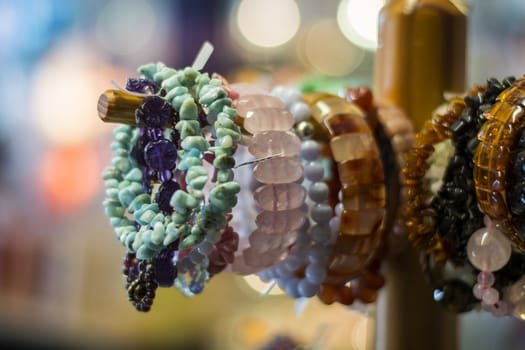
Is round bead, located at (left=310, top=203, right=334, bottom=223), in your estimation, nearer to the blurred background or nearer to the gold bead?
the gold bead

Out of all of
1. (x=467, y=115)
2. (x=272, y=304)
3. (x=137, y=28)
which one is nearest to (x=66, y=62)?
(x=137, y=28)

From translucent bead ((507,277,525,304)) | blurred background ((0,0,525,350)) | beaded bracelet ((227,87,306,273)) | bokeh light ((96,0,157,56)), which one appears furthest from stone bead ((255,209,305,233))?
bokeh light ((96,0,157,56))

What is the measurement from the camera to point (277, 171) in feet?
1.03

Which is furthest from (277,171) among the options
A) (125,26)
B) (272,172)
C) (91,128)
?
(125,26)

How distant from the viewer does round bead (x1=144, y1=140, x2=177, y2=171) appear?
0.30m

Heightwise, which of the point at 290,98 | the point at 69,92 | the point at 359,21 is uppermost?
the point at 359,21

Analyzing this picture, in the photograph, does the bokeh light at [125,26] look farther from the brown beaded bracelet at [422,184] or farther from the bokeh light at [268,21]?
the brown beaded bracelet at [422,184]

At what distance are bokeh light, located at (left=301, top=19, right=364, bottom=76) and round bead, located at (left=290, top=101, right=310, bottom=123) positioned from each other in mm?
860

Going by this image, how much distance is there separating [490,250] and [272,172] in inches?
4.2

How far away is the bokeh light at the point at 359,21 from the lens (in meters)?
1.17

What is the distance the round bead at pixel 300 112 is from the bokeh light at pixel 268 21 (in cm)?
95

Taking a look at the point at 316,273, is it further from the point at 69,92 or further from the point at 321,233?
the point at 69,92

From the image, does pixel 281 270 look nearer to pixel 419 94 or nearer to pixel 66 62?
pixel 419 94

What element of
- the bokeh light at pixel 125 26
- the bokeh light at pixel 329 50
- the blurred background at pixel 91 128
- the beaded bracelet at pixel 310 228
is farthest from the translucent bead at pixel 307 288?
the bokeh light at pixel 125 26
